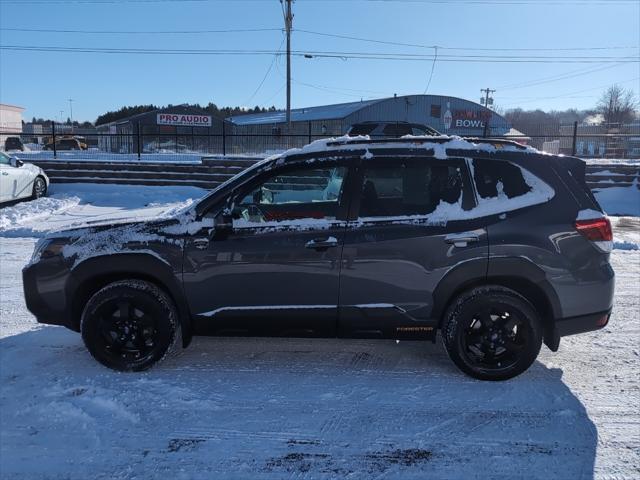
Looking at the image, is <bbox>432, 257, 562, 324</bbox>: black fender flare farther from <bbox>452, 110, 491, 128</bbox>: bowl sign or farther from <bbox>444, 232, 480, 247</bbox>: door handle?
<bbox>452, 110, 491, 128</bbox>: bowl sign

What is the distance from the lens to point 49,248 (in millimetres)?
4215

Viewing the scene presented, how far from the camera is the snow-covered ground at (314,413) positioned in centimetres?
309

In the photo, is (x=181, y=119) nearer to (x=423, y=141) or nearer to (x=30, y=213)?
(x=30, y=213)

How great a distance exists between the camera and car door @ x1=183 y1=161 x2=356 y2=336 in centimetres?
398

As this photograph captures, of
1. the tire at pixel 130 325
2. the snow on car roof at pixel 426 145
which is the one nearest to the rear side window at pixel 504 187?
the snow on car roof at pixel 426 145

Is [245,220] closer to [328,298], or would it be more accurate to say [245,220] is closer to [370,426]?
[328,298]

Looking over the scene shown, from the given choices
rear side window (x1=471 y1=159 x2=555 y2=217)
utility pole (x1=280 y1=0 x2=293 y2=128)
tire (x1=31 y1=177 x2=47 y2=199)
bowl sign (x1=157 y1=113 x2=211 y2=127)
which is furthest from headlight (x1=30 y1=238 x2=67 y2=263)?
bowl sign (x1=157 y1=113 x2=211 y2=127)

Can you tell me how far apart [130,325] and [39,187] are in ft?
39.5

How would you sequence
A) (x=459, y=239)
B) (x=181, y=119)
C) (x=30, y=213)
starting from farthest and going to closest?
(x=181, y=119) → (x=30, y=213) → (x=459, y=239)

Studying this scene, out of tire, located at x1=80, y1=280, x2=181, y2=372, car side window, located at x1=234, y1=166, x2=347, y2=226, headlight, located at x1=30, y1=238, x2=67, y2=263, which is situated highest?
car side window, located at x1=234, y1=166, x2=347, y2=226

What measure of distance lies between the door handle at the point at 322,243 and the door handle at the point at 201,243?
2.53ft

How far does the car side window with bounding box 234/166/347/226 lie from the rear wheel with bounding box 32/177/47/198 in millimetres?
12146

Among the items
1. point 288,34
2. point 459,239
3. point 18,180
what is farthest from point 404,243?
point 288,34

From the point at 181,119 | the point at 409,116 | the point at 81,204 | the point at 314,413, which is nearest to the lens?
the point at 314,413
